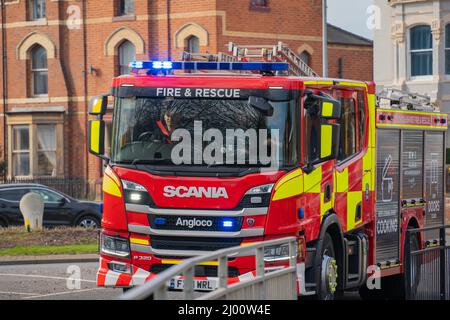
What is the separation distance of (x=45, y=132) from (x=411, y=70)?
1769cm

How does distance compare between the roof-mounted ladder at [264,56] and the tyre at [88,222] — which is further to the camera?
the tyre at [88,222]

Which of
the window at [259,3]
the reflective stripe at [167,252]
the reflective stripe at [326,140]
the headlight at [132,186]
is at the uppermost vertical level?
the window at [259,3]

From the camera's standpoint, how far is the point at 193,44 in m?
46.0

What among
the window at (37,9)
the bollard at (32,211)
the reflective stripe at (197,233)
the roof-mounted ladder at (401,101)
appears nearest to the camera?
the reflective stripe at (197,233)

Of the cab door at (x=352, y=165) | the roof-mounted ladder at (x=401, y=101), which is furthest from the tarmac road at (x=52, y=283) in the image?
the roof-mounted ladder at (x=401, y=101)

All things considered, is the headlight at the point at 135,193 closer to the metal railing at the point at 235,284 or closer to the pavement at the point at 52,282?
the metal railing at the point at 235,284

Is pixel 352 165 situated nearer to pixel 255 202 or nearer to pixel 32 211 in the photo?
pixel 255 202

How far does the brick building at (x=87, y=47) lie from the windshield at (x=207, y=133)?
3158cm

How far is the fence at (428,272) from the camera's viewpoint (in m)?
15.6

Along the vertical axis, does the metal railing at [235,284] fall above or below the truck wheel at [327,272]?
above

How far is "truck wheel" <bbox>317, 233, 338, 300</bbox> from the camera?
43.4 feet

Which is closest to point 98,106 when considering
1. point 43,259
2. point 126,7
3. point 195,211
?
point 195,211

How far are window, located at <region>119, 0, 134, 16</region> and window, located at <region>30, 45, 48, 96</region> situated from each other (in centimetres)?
422

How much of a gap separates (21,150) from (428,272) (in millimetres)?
35843
